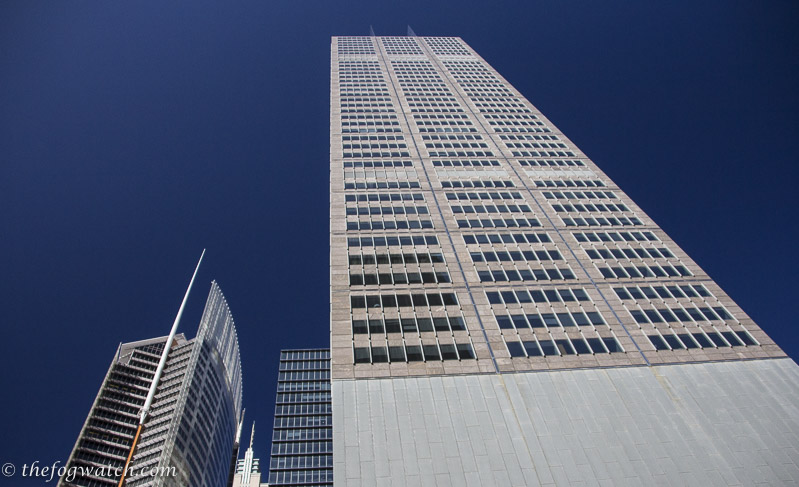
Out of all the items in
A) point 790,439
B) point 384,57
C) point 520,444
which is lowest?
point 790,439

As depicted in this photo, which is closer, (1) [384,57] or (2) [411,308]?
(2) [411,308]

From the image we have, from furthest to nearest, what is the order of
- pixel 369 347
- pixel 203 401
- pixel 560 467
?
1. pixel 203 401
2. pixel 369 347
3. pixel 560 467

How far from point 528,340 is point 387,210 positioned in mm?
25973

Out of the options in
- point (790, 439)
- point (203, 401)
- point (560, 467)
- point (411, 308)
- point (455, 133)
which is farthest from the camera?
point (203, 401)

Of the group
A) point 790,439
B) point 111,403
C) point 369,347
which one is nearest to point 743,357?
point 790,439

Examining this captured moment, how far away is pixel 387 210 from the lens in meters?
61.2

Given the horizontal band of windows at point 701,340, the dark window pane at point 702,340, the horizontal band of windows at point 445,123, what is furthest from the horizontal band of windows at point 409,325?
the horizontal band of windows at point 445,123

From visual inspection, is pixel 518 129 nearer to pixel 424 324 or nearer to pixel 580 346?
pixel 580 346

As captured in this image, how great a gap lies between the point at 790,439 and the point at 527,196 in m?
38.9

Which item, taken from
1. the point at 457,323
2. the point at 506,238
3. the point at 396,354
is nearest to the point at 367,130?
the point at 506,238

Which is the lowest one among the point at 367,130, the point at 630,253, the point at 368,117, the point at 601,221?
the point at 630,253

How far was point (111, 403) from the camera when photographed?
146 metres

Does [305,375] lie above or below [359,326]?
above

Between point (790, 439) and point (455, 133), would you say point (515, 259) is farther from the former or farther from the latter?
point (455, 133)
